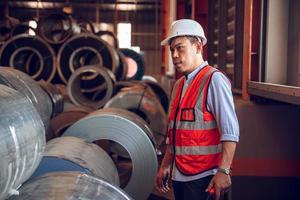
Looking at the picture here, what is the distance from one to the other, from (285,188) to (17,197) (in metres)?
2.66

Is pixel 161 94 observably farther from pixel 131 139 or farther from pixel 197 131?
pixel 197 131

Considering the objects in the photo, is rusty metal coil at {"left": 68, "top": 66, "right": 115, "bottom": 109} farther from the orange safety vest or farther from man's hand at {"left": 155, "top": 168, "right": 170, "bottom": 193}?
the orange safety vest

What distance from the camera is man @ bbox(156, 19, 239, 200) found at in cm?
246

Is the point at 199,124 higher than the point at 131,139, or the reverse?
the point at 199,124

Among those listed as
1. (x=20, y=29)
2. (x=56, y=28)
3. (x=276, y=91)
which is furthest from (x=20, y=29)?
(x=276, y=91)

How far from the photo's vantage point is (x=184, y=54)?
8.61 ft

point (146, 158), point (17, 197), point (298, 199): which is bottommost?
point (298, 199)

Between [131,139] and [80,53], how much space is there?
4934 millimetres

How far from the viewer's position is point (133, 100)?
265 inches

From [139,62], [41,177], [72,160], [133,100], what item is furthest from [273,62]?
[139,62]

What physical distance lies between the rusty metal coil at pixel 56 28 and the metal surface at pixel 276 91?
5.04 m

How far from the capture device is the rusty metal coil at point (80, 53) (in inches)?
328

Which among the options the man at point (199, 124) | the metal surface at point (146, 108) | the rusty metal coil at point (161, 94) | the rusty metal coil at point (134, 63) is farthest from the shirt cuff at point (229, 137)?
the rusty metal coil at point (134, 63)

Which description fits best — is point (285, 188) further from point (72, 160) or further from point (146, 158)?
point (72, 160)
